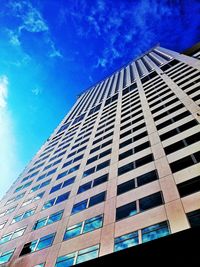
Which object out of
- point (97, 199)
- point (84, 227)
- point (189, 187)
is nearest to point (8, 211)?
point (97, 199)

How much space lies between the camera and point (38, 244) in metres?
20.9

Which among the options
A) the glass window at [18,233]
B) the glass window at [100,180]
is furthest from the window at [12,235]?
the glass window at [100,180]

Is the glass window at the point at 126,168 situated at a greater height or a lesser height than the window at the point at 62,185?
lesser

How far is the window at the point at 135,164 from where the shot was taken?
22.3 metres

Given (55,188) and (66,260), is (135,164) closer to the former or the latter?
(66,260)

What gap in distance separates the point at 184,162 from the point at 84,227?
9.19 metres

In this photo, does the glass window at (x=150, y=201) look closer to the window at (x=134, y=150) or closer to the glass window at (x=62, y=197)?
the window at (x=134, y=150)

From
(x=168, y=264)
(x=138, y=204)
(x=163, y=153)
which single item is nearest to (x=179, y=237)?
(x=168, y=264)

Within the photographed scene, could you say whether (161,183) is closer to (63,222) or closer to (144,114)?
(63,222)

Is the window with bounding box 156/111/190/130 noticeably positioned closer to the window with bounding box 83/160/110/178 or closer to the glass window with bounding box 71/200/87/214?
the window with bounding box 83/160/110/178

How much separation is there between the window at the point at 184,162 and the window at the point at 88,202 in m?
6.28

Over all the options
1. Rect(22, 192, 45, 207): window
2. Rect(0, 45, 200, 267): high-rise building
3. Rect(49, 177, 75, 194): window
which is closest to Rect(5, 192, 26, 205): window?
Rect(0, 45, 200, 267): high-rise building

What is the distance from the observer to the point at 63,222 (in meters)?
21.5

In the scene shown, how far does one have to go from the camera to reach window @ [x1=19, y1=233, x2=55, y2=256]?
20219 millimetres
